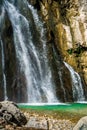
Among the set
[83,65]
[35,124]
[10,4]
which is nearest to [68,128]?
[35,124]

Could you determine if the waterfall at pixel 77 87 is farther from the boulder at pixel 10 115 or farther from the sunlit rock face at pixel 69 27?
the boulder at pixel 10 115

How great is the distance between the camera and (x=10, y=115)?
14.1 meters

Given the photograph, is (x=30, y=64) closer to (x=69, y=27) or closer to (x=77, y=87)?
(x=77, y=87)

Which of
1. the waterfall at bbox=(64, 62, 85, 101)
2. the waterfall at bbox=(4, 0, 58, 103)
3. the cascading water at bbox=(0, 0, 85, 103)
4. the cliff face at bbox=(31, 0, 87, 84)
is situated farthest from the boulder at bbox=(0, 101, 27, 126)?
the cliff face at bbox=(31, 0, 87, 84)

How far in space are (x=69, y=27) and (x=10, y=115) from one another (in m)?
23.7

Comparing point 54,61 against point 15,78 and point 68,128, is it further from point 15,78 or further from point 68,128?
point 68,128

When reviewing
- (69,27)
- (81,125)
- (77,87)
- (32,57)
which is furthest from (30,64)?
(81,125)

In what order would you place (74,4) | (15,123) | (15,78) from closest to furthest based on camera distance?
(15,123) → (15,78) → (74,4)

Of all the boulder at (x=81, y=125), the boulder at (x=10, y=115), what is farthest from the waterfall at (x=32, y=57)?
the boulder at (x=81, y=125)

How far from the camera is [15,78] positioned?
29719 millimetres

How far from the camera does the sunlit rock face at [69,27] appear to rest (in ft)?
116

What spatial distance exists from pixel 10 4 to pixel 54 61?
7.99 metres

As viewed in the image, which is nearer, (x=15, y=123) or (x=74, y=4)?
(x=15, y=123)

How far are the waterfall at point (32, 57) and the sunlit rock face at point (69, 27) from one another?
188 cm
